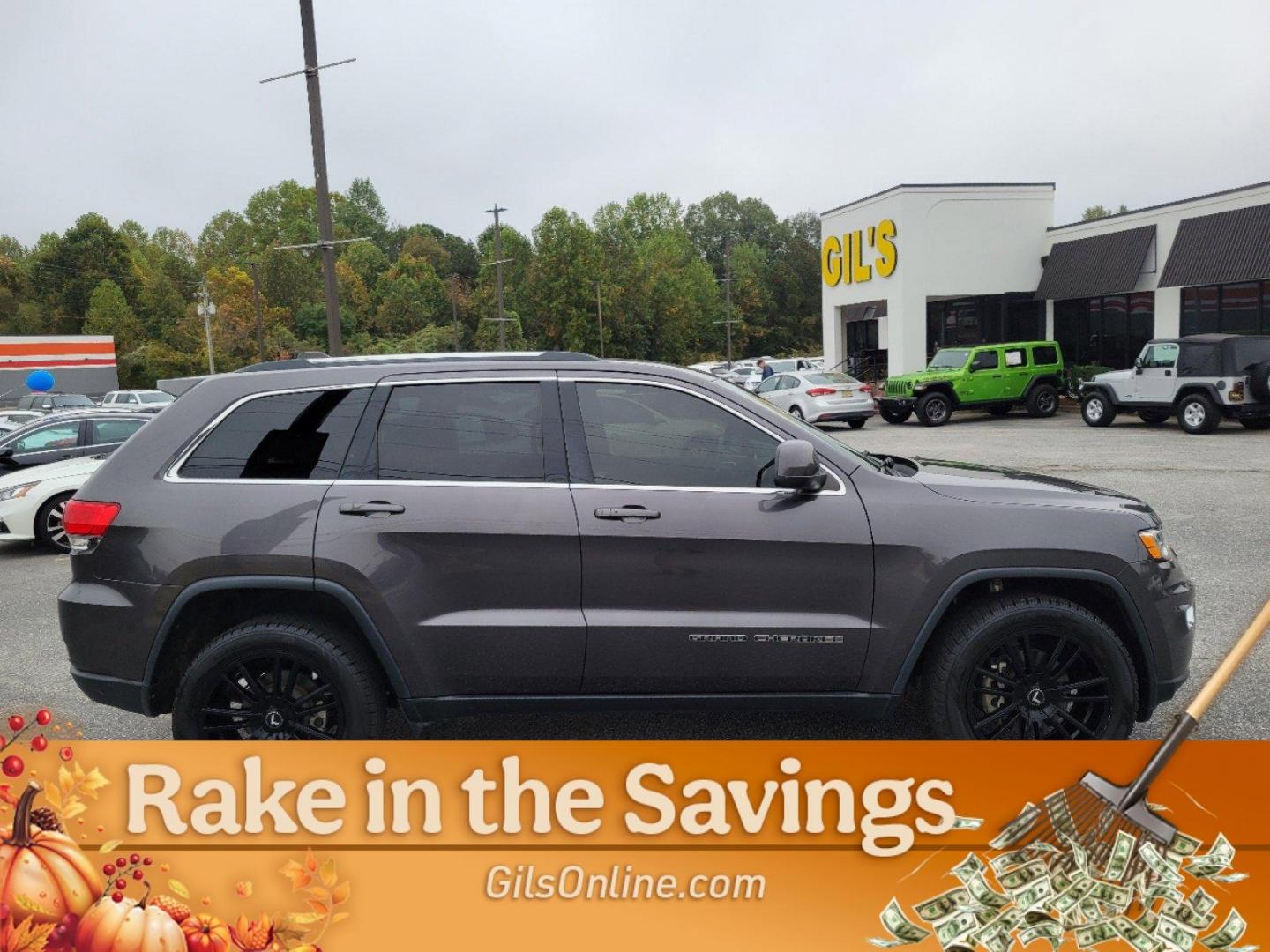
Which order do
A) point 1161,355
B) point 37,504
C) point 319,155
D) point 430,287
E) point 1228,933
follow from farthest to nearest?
point 430,287 → point 1161,355 → point 319,155 → point 37,504 → point 1228,933

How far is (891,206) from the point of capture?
97.4ft

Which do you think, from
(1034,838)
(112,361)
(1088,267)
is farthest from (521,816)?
(112,361)

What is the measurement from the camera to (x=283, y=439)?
12.7 feet

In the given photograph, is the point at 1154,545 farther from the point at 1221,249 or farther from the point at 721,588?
the point at 1221,249

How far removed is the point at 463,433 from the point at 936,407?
21.3m

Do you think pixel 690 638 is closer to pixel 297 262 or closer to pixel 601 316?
pixel 601 316

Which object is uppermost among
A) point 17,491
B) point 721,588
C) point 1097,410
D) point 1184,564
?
point 721,588

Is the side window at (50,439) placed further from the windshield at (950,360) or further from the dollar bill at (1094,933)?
the windshield at (950,360)

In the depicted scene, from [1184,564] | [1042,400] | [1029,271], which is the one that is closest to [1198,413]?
[1042,400]

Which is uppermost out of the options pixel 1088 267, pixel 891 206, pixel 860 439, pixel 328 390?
pixel 891 206

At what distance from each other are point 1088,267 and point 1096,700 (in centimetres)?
2686

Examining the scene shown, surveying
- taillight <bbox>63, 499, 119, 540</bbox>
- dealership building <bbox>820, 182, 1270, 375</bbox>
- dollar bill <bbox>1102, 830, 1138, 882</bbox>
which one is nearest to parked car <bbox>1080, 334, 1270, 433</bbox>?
dealership building <bbox>820, 182, 1270, 375</bbox>

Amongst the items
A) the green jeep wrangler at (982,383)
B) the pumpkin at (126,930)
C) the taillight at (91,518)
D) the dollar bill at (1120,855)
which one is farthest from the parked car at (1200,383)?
the pumpkin at (126,930)

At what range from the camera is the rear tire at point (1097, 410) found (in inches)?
806
